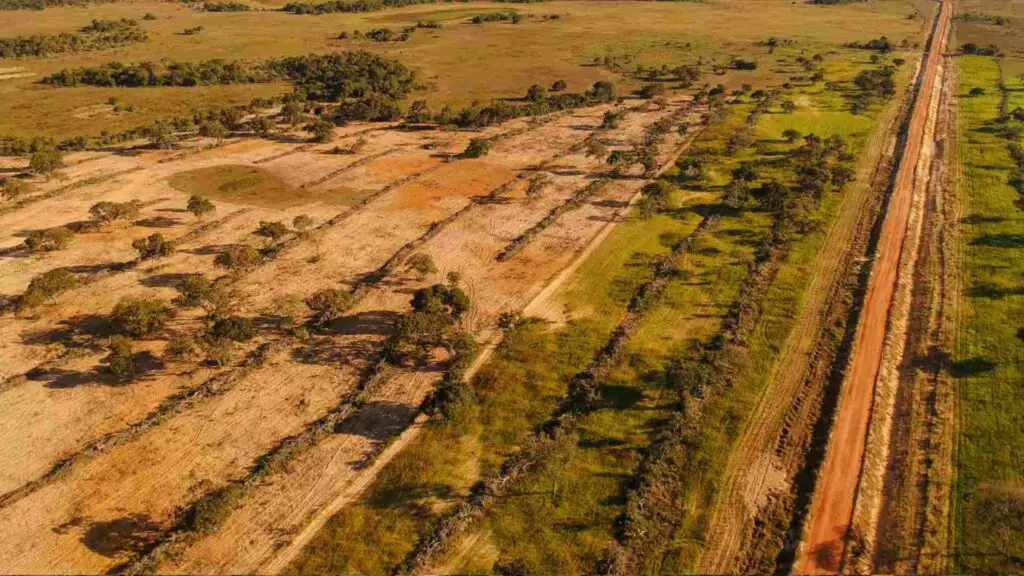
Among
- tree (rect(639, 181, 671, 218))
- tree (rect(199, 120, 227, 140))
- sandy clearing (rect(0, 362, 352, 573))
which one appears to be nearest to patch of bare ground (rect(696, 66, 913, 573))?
tree (rect(639, 181, 671, 218))

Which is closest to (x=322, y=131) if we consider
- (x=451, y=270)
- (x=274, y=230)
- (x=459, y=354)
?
(x=274, y=230)

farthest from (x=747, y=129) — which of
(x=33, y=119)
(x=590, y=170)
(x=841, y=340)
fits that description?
(x=33, y=119)

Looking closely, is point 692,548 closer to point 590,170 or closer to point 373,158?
point 590,170

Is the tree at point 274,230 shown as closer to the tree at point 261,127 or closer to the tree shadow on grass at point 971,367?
the tree at point 261,127

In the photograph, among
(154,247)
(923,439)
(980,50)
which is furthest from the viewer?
(980,50)

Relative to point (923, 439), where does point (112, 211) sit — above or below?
above

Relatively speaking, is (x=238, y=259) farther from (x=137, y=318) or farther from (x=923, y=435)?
(x=923, y=435)
